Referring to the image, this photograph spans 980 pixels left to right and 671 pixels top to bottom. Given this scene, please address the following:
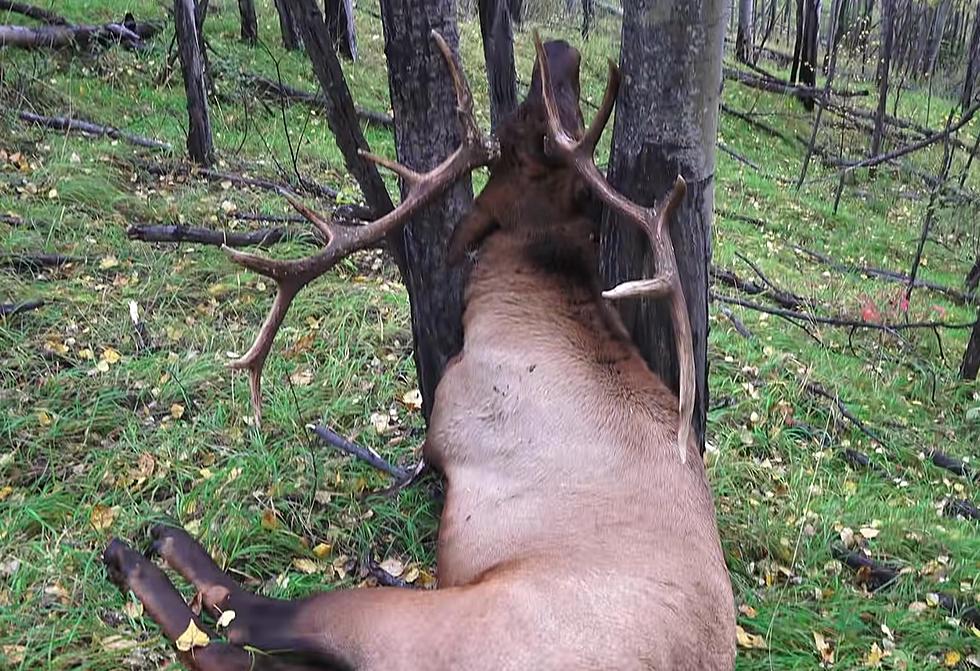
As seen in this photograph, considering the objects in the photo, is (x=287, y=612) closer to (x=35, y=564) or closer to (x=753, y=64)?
(x=35, y=564)

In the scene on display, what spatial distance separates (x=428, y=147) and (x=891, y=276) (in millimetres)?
8434

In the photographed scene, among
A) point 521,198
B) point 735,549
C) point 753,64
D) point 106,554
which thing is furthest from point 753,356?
point 753,64

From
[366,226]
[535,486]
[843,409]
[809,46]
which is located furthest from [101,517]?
[809,46]

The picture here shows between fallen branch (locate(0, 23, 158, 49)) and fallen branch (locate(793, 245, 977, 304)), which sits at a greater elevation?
fallen branch (locate(0, 23, 158, 49))

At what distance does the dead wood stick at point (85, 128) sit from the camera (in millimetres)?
7164

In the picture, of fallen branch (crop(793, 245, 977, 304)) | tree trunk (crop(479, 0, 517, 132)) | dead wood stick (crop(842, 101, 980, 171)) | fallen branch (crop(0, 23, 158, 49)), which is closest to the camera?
tree trunk (crop(479, 0, 517, 132))

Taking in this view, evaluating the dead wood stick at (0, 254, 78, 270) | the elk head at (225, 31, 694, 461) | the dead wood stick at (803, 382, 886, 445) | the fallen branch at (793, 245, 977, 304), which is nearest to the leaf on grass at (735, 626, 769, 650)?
the elk head at (225, 31, 694, 461)

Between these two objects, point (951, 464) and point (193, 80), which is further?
point (193, 80)

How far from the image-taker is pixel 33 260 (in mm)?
5270

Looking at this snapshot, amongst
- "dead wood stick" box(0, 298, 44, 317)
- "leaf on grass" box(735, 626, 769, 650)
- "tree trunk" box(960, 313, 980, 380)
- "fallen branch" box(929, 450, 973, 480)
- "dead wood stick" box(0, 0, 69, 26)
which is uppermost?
"dead wood stick" box(0, 0, 69, 26)

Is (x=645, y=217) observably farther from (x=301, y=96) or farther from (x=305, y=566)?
(x=301, y=96)

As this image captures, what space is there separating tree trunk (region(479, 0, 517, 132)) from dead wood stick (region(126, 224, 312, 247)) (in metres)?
2.51

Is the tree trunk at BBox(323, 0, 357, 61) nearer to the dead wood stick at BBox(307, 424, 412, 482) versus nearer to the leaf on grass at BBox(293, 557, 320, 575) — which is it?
the dead wood stick at BBox(307, 424, 412, 482)

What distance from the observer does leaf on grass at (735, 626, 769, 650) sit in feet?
11.0
